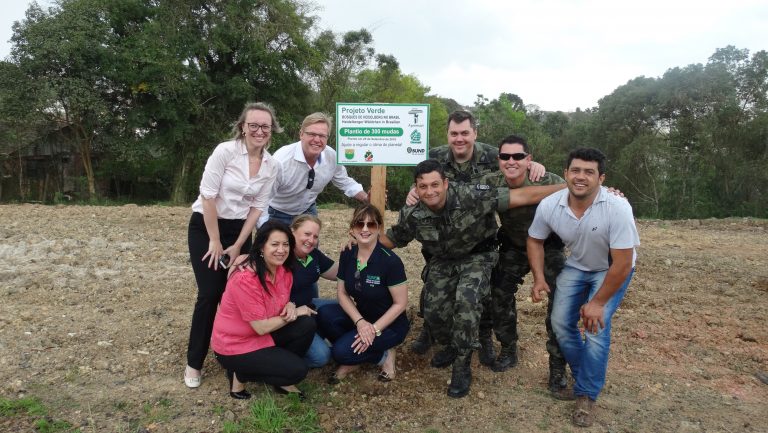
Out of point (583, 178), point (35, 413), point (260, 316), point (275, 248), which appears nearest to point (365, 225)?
point (275, 248)

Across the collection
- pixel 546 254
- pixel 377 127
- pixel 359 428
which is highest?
pixel 377 127

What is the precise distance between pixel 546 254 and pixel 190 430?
8.29 feet

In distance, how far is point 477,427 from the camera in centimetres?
311

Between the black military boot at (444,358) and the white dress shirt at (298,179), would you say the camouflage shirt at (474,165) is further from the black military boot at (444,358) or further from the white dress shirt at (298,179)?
the black military boot at (444,358)

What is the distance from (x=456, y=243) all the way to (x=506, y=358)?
102 centimetres

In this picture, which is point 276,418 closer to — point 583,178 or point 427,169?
point 427,169

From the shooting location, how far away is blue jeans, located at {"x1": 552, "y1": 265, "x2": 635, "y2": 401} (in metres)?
3.08

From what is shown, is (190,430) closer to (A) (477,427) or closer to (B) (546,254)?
(A) (477,427)

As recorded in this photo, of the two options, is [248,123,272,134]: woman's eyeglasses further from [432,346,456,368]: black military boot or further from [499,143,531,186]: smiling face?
[432,346,456,368]: black military boot

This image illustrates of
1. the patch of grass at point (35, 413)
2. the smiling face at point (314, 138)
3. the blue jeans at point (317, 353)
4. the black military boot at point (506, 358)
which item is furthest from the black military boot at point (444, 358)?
the patch of grass at point (35, 413)

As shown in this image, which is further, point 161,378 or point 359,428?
point 161,378

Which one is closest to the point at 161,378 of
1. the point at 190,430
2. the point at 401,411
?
the point at 190,430

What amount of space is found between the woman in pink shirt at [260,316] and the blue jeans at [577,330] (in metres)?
1.64

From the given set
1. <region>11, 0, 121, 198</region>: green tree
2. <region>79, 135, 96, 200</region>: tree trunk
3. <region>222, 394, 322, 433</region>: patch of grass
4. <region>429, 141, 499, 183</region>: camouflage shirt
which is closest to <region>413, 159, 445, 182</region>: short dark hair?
<region>429, 141, 499, 183</region>: camouflage shirt
